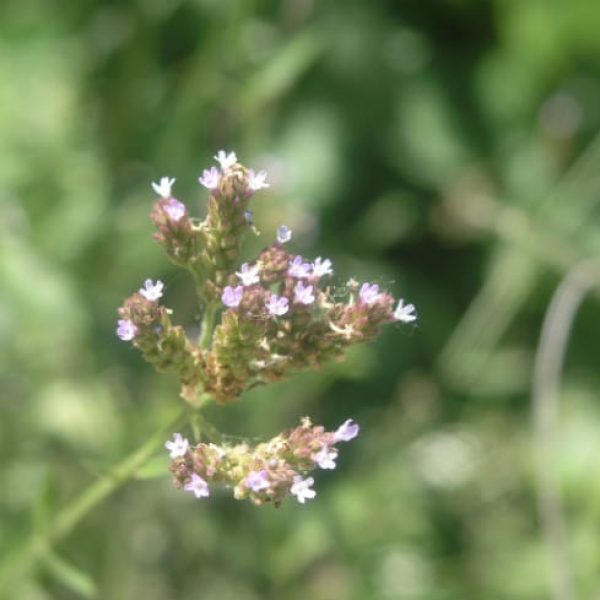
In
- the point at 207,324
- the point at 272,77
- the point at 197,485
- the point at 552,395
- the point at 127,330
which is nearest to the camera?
the point at 197,485

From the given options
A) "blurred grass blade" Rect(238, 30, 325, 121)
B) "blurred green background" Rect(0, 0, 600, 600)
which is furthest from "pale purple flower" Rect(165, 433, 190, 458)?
"blurred grass blade" Rect(238, 30, 325, 121)

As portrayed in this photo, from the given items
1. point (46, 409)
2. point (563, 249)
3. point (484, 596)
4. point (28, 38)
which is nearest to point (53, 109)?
point (28, 38)

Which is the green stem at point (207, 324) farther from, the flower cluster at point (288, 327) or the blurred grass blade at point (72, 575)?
the blurred grass blade at point (72, 575)

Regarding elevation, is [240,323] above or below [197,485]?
above

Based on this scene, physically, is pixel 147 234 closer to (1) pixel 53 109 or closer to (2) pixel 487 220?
(1) pixel 53 109

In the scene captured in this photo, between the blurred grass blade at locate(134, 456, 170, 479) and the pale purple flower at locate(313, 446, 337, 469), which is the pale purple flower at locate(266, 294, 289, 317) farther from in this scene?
the blurred grass blade at locate(134, 456, 170, 479)

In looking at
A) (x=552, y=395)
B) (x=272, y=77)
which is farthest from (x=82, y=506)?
(x=552, y=395)

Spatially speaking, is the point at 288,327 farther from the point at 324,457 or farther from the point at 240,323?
the point at 324,457
